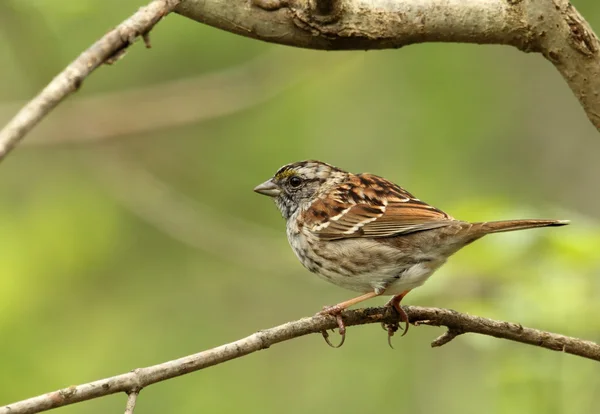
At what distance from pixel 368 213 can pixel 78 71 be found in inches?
102

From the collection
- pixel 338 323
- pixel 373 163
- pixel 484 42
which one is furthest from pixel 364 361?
pixel 484 42

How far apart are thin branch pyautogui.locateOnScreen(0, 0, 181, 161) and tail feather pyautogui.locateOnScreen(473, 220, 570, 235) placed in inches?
62.9

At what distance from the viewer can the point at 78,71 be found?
6.21 ft

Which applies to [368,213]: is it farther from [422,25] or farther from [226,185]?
[226,185]

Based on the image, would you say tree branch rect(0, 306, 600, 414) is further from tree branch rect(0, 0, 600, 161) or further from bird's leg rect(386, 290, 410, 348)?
tree branch rect(0, 0, 600, 161)

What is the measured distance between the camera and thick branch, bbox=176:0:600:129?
2.65 metres

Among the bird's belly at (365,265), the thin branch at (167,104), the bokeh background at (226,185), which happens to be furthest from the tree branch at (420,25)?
the thin branch at (167,104)

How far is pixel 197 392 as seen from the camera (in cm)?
609

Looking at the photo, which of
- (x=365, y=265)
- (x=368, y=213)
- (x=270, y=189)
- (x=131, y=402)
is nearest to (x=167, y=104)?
(x=270, y=189)

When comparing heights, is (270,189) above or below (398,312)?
above

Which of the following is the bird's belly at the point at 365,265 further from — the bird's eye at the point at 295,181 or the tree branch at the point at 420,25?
the tree branch at the point at 420,25

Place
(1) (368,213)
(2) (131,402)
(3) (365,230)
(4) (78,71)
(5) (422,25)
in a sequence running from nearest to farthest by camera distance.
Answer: (4) (78,71)
(2) (131,402)
(5) (422,25)
(3) (365,230)
(1) (368,213)

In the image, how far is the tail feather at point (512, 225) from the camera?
127 inches

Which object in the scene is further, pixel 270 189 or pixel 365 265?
pixel 270 189
